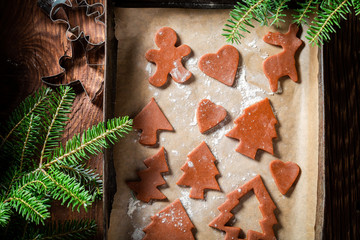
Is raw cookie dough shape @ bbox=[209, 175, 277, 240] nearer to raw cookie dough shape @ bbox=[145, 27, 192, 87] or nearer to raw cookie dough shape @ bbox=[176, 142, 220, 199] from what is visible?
raw cookie dough shape @ bbox=[176, 142, 220, 199]

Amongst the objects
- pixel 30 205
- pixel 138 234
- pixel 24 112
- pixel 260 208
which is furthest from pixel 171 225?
pixel 24 112

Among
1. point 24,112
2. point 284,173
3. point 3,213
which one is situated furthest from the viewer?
point 284,173

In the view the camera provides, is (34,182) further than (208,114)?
No

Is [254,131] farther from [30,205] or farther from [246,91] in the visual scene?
[30,205]

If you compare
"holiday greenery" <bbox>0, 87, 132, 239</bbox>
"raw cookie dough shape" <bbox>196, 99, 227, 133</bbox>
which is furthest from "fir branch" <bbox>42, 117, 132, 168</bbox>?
"raw cookie dough shape" <bbox>196, 99, 227, 133</bbox>

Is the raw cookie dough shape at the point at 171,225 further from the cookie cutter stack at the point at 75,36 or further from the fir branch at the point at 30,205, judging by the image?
the cookie cutter stack at the point at 75,36
